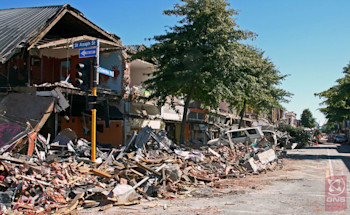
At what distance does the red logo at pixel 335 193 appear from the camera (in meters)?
7.61

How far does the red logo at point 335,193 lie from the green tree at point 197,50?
7824mm

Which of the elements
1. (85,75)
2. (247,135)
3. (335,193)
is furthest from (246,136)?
(85,75)

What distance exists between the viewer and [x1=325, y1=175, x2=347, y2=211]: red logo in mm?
7613

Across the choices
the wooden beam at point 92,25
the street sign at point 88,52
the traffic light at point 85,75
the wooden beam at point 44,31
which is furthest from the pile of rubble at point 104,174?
the wooden beam at point 92,25

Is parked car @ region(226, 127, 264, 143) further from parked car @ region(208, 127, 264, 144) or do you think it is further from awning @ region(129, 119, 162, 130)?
awning @ region(129, 119, 162, 130)

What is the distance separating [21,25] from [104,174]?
13.0 metres

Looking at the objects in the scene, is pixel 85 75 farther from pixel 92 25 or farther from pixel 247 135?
pixel 247 135

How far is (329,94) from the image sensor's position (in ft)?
92.0

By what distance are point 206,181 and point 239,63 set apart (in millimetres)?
9600

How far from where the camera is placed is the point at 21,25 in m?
18.2

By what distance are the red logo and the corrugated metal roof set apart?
14.6 m

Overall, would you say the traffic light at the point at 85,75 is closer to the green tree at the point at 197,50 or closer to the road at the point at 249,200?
the road at the point at 249,200

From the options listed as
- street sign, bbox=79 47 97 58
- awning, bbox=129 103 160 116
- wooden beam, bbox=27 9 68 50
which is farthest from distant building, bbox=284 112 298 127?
street sign, bbox=79 47 97 58

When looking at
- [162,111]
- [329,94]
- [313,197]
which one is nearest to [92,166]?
[313,197]
